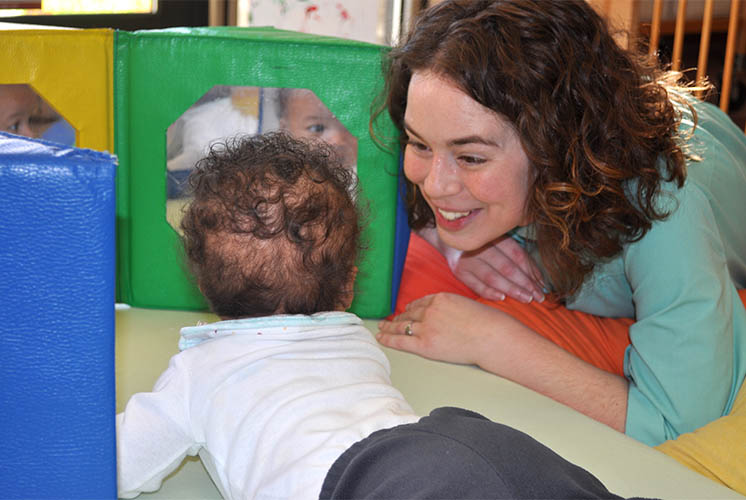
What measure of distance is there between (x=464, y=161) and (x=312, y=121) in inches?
9.1

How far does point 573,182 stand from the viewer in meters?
0.87

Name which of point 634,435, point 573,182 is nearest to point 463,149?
point 573,182

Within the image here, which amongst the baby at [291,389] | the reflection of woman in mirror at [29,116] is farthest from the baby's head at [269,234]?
the reflection of woman in mirror at [29,116]

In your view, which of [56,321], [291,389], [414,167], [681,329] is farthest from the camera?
[414,167]

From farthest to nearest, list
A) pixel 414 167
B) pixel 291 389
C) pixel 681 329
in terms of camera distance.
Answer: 1. pixel 414 167
2. pixel 681 329
3. pixel 291 389

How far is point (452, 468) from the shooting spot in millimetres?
543

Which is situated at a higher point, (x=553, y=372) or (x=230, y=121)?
(x=230, y=121)

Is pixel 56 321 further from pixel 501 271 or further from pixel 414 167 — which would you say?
pixel 501 271

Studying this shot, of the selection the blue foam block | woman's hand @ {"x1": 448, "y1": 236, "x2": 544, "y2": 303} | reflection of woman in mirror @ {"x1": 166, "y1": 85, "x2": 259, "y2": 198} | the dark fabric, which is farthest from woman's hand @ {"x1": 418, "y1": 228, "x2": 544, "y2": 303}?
the blue foam block

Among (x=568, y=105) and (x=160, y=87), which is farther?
(x=160, y=87)

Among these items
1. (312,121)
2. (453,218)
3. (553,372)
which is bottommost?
(553,372)

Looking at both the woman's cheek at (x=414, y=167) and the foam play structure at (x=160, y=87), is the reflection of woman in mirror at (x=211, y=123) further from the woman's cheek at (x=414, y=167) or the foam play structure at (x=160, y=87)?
the woman's cheek at (x=414, y=167)

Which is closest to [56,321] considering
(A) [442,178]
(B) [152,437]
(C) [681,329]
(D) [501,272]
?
(B) [152,437]

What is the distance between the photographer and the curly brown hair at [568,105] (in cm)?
83
